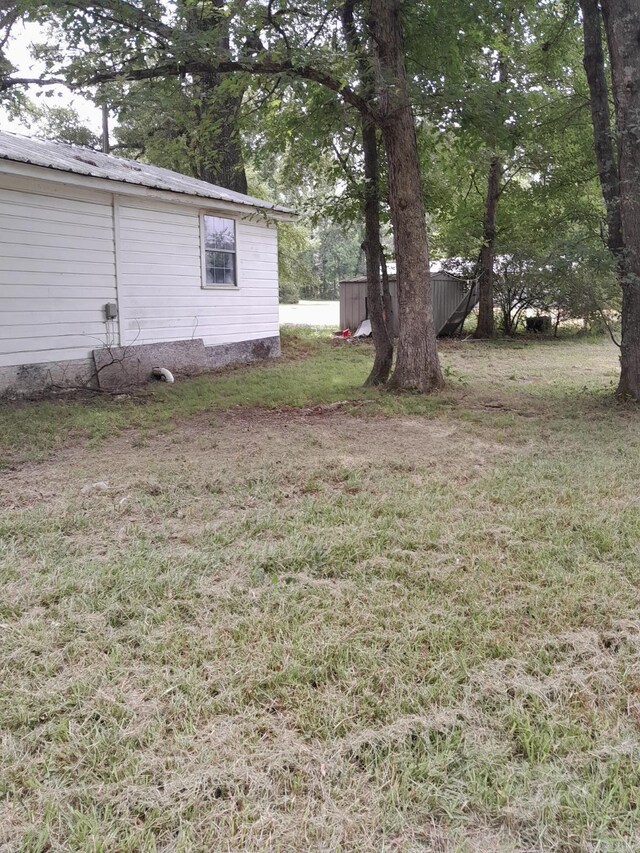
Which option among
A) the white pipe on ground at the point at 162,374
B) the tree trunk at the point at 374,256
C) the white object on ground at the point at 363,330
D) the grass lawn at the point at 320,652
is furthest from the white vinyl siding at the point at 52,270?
the white object on ground at the point at 363,330

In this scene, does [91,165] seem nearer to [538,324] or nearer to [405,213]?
[405,213]

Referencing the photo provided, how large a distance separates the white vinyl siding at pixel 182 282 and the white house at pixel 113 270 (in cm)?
2

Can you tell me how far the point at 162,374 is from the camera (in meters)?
9.52

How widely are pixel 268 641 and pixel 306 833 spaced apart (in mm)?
847

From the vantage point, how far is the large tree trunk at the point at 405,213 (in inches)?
281

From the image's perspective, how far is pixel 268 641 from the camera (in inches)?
91.5

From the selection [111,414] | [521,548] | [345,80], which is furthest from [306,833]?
[345,80]

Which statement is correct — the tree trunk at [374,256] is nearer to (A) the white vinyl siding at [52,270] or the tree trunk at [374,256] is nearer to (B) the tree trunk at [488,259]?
(A) the white vinyl siding at [52,270]

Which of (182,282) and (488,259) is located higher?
(488,259)

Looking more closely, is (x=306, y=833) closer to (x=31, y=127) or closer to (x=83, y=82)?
(x=83, y=82)

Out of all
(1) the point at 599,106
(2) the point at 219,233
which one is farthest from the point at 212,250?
(1) the point at 599,106

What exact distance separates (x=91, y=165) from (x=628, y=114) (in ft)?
23.1

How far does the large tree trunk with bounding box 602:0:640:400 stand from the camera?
20.7 feet

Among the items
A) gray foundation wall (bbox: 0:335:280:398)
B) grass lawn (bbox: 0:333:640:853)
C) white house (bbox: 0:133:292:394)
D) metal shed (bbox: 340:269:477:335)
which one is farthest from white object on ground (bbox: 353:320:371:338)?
grass lawn (bbox: 0:333:640:853)
